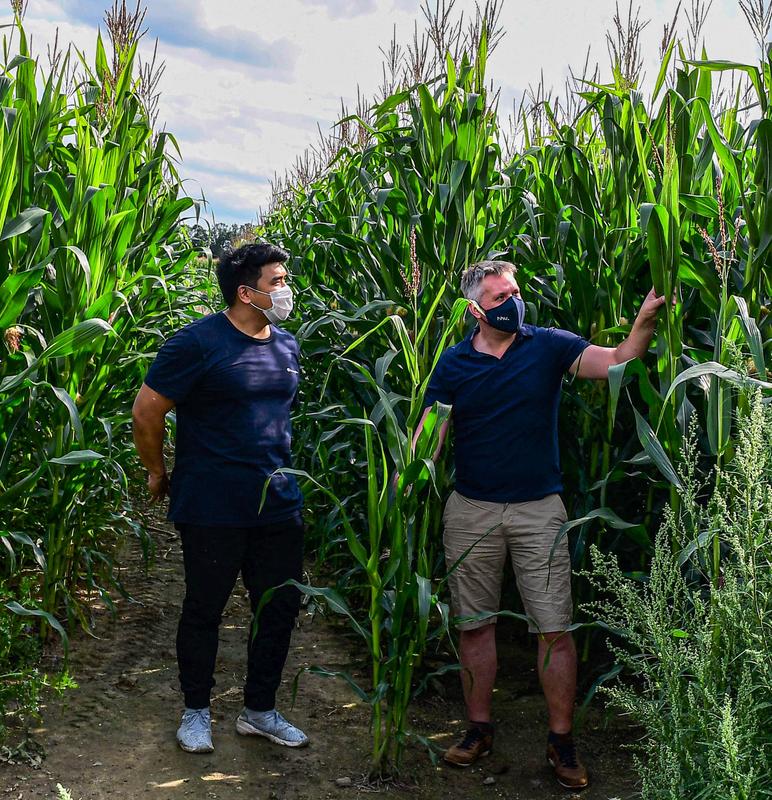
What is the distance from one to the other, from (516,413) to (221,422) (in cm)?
106

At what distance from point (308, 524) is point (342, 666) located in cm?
151

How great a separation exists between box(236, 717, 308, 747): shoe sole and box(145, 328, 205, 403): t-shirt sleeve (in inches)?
49.9

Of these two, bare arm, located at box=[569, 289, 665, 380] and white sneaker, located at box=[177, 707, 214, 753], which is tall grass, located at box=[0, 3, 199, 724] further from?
bare arm, located at box=[569, 289, 665, 380]

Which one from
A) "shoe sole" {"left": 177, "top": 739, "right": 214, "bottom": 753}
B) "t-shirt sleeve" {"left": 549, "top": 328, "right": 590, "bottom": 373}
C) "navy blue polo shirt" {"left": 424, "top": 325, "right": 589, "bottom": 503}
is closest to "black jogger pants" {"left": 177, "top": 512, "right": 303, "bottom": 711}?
"shoe sole" {"left": 177, "top": 739, "right": 214, "bottom": 753}

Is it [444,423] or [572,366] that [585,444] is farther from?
[444,423]

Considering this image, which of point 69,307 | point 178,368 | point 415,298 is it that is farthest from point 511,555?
point 69,307

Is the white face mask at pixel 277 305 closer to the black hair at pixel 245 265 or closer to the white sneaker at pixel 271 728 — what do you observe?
the black hair at pixel 245 265

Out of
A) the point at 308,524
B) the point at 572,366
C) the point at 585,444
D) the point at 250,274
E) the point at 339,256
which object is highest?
the point at 339,256

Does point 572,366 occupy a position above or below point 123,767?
above

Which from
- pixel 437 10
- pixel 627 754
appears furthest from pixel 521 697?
pixel 437 10

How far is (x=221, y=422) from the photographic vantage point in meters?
3.22

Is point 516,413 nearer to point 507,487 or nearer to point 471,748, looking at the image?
point 507,487

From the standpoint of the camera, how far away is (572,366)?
122 inches

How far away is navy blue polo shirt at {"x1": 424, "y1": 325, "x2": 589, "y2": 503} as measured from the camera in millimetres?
3146
